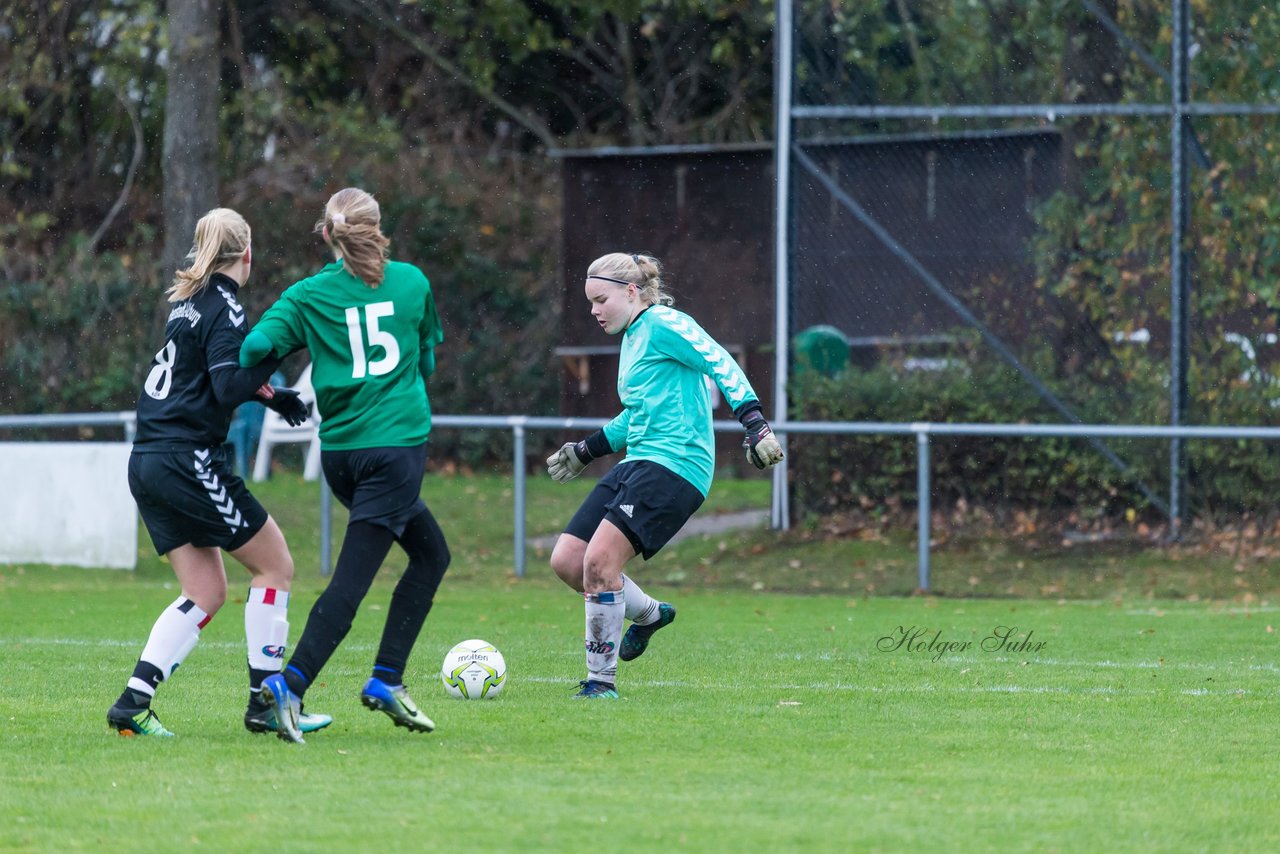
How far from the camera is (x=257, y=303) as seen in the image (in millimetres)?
21219

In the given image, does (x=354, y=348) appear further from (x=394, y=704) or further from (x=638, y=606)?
(x=638, y=606)

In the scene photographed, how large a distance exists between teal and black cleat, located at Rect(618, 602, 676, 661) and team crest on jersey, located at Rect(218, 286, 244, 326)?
2.47 meters

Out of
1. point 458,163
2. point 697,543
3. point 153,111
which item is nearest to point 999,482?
point 697,543

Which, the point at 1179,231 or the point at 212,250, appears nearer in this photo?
the point at 212,250

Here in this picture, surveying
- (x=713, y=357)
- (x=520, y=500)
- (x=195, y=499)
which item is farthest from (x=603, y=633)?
(x=520, y=500)

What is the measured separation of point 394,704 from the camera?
6.07 m

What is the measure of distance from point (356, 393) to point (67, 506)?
842 cm

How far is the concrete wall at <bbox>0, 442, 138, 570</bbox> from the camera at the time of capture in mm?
13531

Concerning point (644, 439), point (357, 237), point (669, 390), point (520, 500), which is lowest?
point (520, 500)

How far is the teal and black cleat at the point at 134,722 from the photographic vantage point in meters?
6.17

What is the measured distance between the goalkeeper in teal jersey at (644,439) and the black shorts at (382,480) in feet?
4.72

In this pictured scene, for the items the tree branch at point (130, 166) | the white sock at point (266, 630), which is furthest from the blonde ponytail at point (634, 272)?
A: the tree branch at point (130, 166)

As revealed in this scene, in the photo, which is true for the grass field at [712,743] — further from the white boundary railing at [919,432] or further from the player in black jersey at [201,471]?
the white boundary railing at [919,432]

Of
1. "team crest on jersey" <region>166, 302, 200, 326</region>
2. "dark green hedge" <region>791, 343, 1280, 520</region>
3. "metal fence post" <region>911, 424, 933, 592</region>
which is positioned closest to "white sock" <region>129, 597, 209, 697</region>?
"team crest on jersey" <region>166, 302, 200, 326</region>
